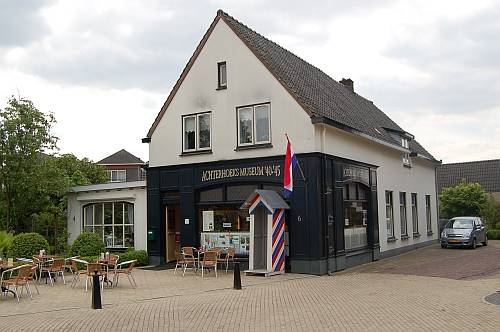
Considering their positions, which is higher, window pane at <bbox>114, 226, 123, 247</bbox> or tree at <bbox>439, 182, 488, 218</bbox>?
tree at <bbox>439, 182, 488, 218</bbox>

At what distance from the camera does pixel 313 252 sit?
1798 cm

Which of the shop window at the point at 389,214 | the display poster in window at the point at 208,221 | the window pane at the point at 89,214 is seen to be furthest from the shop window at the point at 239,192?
the window pane at the point at 89,214

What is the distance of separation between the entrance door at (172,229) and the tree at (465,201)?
25416mm

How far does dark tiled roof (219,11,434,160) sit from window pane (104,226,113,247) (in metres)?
10.6

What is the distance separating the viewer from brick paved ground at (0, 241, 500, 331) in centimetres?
1012

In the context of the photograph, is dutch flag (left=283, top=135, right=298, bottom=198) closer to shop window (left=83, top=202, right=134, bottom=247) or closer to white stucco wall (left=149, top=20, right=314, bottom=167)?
white stucco wall (left=149, top=20, right=314, bottom=167)

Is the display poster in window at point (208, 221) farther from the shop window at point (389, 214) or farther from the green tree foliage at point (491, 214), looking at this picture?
the green tree foliage at point (491, 214)

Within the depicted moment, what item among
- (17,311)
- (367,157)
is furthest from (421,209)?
(17,311)

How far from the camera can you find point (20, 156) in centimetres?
2547

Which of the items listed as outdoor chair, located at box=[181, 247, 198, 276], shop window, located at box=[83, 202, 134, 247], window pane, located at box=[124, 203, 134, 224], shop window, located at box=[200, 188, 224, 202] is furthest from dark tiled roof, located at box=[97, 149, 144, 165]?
outdoor chair, located at box=[181, 247, 198, 276]

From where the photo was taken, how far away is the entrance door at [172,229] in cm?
2198

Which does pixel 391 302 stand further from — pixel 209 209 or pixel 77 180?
pixel 77 180

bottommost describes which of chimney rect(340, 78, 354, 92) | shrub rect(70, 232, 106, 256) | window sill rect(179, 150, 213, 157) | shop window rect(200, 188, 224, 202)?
shrub rect(70, 232, 106, 256)

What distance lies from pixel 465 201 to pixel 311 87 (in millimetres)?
23174
